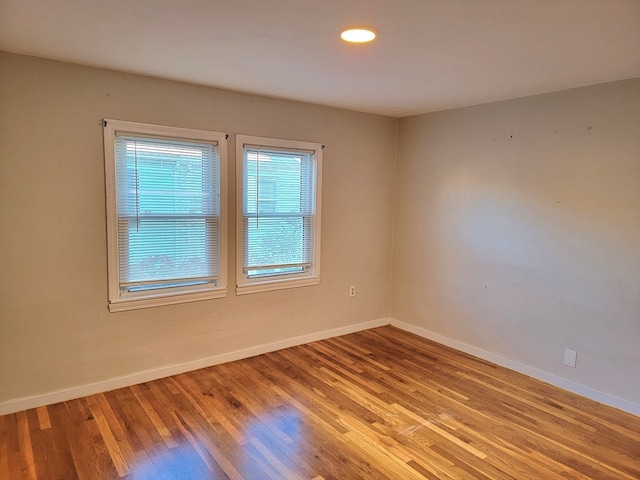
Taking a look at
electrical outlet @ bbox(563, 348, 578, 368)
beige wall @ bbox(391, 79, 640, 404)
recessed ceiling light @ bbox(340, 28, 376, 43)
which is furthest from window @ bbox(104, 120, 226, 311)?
electrical outlet @ bbox(563, 348, 578, 368)

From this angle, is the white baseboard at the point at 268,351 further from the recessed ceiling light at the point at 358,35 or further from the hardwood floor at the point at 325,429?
the recessed ceiling light at the point at 358,35

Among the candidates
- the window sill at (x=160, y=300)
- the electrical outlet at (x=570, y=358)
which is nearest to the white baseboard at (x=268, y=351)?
the electrical outlet at (x=570, y=358)

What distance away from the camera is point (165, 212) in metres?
3.16

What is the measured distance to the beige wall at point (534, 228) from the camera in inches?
113

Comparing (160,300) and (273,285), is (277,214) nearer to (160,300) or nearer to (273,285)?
(273,285)

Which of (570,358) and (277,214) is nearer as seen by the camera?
(570,358)

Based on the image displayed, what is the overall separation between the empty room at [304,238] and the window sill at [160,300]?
0.05 feet

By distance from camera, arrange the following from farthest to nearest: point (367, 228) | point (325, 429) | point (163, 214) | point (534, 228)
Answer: point (367, 228) < point (534, 228) < point (163, 214) < point (325, 429)

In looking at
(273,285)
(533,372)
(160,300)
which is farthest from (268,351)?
(533,372)

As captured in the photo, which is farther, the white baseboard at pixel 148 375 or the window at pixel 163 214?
the window at pixel 163 214

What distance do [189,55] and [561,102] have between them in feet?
8.86

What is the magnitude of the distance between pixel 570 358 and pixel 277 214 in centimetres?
264

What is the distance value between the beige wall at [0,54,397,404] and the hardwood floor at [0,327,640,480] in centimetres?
27

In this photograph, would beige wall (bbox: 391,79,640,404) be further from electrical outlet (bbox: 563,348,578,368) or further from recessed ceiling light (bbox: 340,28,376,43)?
recessed ceiling light (bbox: 340,28,376,43)
